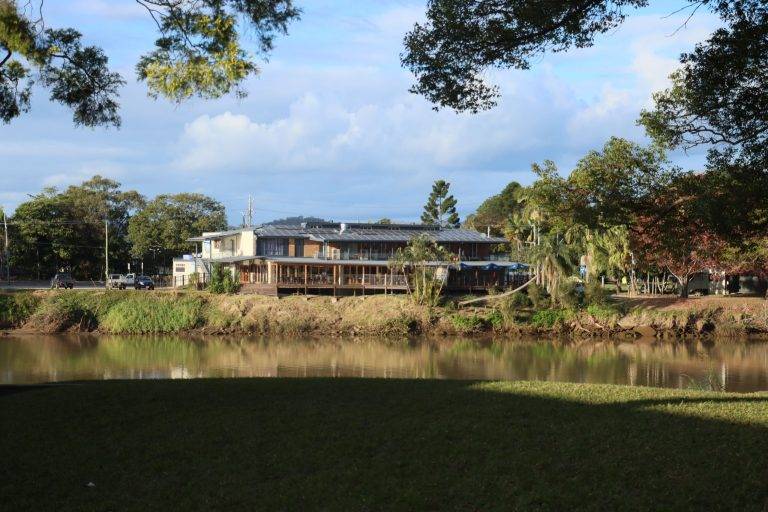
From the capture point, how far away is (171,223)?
3162 inches

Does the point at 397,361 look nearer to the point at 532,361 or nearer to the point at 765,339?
the point at 532,361

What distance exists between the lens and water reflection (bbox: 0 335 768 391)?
Answer: 27.5 meters

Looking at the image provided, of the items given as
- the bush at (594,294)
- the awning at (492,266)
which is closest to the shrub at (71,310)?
the awning at (492,266)

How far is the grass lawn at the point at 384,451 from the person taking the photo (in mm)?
7672

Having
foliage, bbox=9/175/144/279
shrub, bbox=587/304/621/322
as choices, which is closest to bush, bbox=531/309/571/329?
shrub, bbox=587/304/621/322

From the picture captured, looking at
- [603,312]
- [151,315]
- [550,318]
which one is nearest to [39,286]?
[151,315]

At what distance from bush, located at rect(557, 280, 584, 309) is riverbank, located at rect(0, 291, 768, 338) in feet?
1.36

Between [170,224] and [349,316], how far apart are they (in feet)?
125

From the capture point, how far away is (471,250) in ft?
211

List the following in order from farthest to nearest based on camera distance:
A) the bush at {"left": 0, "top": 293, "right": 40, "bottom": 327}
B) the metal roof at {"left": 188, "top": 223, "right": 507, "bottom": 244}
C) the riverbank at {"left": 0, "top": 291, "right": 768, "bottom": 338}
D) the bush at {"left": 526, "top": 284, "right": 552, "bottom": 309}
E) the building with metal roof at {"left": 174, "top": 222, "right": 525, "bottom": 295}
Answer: the metal roof at {"left": 188, "top": 223, "right": 507, "bottom": 244}
the building with metal roof at {"left": 174, "top": 222, "right": 525, "bottom": 295}
the bush at {"left": 526, "top": 284, "right": 552, "bottom": 309}
the bush at {"left": 0, "top": 293, "right": 40, "bottom": 327}
the riverbank at {"left": 0, "top": 291, "right": 768, "bottom": 338}

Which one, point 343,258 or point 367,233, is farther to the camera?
point 367,233

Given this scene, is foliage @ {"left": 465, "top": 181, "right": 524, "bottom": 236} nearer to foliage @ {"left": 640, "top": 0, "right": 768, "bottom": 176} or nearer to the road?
the road

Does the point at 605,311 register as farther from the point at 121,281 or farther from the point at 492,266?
the point at 121,281

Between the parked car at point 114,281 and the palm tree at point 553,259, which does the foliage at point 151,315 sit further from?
the palm tree at point 553,259
